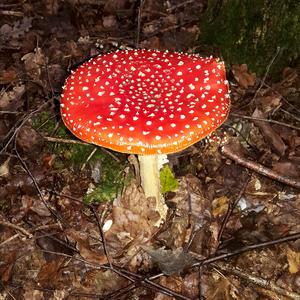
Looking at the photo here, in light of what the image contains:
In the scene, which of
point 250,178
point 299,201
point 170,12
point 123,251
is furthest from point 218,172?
point 170,12

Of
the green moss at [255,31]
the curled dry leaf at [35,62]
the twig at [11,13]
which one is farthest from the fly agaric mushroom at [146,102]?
the twig at [11,13]

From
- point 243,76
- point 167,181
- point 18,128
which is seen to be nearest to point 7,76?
point 18,128

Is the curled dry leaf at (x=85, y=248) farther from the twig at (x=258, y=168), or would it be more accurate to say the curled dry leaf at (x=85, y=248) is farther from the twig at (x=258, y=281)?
the twig at (x=258, y=168)

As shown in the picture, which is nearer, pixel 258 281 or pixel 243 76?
pixel 258 281

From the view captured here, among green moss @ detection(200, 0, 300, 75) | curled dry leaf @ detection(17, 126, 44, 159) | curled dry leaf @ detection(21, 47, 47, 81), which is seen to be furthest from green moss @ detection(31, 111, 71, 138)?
green moss @ detection(200, 0, 300, 75)

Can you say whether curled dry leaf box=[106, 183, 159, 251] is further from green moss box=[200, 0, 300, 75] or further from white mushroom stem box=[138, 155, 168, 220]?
green moss box=[200, 0, 300, 75]

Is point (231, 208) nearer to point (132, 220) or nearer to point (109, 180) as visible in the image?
point (132, 220)
